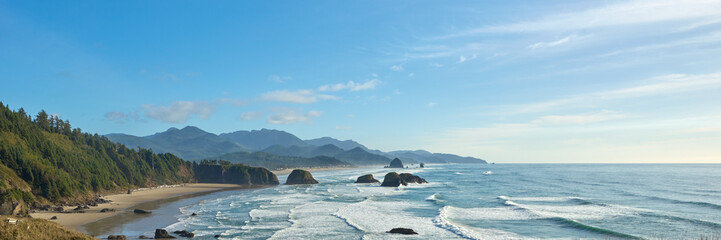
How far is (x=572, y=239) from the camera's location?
99.8ft

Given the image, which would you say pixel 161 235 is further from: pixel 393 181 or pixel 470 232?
pixel 393 181

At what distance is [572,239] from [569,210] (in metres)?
16.7

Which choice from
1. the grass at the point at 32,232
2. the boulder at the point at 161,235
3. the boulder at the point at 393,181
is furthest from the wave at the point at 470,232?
the boulder at the point at 393,181

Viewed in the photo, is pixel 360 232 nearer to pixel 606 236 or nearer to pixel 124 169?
pixel 606 236

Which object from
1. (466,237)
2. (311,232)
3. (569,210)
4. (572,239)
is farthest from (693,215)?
(311,232)

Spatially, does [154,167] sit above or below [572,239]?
above

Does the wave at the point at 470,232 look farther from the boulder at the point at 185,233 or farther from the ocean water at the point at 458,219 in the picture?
the boulder at the point at 185,233

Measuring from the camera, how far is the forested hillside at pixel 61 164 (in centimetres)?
4781

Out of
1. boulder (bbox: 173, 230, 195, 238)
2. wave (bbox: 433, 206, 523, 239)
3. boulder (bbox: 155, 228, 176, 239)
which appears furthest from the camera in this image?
wave (bbox: 433, 206, 523, 239)

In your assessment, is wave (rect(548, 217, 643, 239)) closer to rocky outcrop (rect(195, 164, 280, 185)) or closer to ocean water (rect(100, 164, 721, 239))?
ocean water (rect(100, 164, 721, 239))

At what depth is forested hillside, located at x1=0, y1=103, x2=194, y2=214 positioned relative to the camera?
47812 millimetres

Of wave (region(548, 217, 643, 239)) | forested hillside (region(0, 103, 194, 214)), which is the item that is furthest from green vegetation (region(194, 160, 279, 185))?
wave (region(548, 217, 643, 239))

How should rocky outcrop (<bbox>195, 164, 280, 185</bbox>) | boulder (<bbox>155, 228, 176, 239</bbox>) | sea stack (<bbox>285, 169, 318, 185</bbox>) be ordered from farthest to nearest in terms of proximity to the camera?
rocky outcrop (<bbox>195, 164, 280, 185</bbox>) → sea stack (<bbox>285, 169, 318, 185</bbox>) → boulder (<bbox>155, 228, 176, 239</bbox>)

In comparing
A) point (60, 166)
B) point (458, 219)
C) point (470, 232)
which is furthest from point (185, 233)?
point (60, 166)
